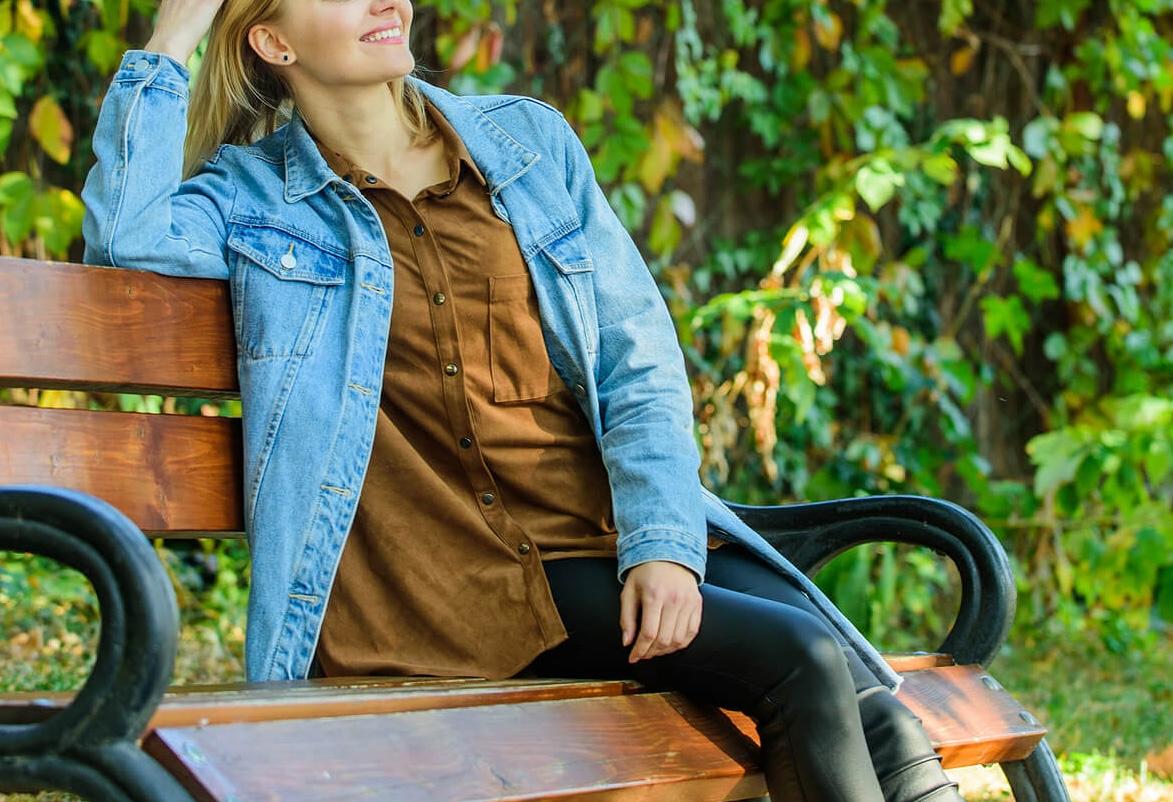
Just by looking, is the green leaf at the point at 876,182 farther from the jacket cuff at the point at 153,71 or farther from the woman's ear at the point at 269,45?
the jacket cuff at the point at 153,71

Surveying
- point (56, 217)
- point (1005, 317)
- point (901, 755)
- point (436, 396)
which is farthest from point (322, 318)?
point (1005, 317)

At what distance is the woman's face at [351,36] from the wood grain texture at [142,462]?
574 millimetres

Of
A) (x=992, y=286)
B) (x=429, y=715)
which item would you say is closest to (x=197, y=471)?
(x=429, y=715)

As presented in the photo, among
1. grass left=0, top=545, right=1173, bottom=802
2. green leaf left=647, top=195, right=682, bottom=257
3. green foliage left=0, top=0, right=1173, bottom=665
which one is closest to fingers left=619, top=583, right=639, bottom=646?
grass left=0, top=545, right=1173, bottom=802

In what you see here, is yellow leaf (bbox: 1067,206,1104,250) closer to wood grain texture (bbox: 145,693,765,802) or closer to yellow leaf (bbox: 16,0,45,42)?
yellow leaf (bbox: 16,0,45,42)

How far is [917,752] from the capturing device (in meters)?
2.06

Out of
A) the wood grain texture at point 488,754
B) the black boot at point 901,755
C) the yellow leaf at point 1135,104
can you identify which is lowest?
the black boot at point 901,755

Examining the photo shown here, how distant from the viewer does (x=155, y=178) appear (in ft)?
7.26

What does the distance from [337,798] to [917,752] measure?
0.85 meters

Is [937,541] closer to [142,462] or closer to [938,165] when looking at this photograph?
[142,462]

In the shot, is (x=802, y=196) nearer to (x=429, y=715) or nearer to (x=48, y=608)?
(x=48, y=608)

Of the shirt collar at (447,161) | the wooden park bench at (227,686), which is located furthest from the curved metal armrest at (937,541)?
the shirt collar at (447,161)

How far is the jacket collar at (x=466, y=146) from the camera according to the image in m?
2.38

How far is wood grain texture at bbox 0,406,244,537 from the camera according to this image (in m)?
2.14
